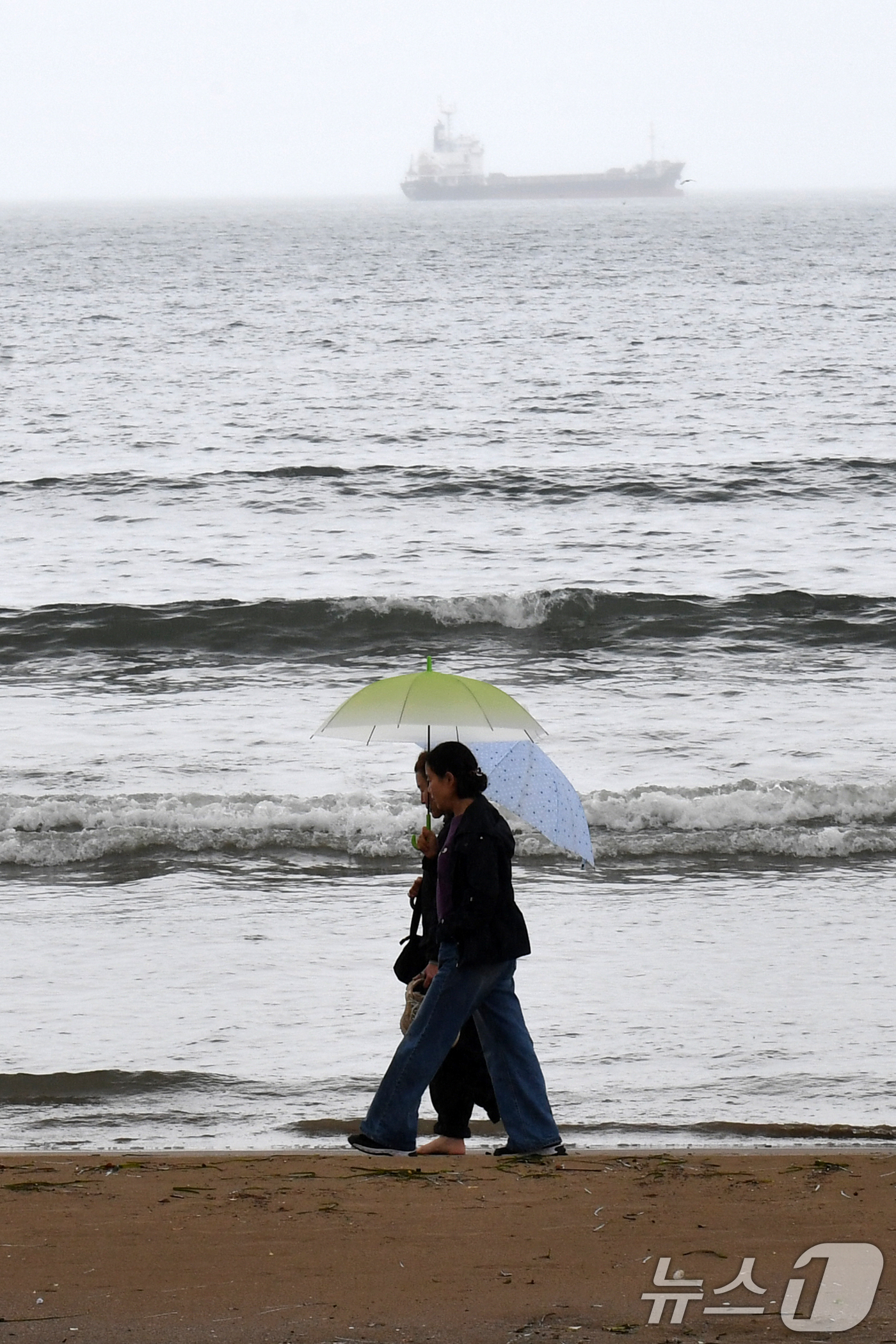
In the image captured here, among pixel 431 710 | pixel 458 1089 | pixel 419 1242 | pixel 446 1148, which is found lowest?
pixel 446 1148

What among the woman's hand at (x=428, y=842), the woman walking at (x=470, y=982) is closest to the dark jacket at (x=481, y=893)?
the woman walking at (x=470, y=982)

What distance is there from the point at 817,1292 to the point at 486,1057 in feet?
4.72

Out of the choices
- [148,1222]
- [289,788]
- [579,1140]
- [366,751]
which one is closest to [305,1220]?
[148,1222]

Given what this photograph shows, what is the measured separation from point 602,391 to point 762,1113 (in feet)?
92.2

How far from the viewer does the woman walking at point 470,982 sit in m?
4.46

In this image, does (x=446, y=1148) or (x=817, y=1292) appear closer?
(x=817, y=1292)

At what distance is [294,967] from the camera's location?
276 inches

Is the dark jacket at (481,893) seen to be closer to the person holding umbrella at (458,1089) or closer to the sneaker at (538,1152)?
the person holding umbrella at (458,1089)

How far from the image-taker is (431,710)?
470 centimetres

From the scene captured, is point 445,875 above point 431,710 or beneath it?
beneath

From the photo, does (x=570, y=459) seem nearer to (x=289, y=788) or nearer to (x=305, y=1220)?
(x=289, y=788)

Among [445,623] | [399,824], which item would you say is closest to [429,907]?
[399,824]

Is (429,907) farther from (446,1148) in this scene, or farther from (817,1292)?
(817,1292)

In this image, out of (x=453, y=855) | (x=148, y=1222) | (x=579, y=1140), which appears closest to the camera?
(x=148, y=1222)
